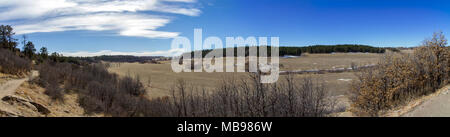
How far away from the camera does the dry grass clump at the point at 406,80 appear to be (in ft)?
52.6

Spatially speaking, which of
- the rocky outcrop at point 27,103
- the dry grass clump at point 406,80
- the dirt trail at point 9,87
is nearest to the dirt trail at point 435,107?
the dry grass clump at point 406,80

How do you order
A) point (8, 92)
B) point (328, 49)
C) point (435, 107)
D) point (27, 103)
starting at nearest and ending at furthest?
point (435, 107), point (8, 92), point (27, 103), point (328, 49)

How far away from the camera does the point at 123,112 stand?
24.9m

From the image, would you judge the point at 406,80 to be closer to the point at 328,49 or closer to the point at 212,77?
the point at 212,77

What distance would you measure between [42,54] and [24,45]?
14.2ft

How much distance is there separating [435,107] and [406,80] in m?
5.00

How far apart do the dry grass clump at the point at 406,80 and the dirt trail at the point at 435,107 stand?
2212 mm

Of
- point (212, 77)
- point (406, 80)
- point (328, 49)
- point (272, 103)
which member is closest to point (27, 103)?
point (272, 103)

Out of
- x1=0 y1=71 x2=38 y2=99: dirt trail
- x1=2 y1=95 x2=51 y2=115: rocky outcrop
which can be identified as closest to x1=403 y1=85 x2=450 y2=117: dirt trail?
x1=2 y1=95 x2=51 y2=115: rocky outcrop

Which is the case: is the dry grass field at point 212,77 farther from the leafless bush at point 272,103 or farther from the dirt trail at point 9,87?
the dirt trail at point 9,87

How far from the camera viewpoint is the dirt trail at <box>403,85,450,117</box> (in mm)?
11190

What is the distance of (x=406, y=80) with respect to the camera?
16.5m

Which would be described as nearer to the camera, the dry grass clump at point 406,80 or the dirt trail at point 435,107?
the dirt trail at point 435,107

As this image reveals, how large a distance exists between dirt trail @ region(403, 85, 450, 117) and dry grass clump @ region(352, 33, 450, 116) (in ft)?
7.26
